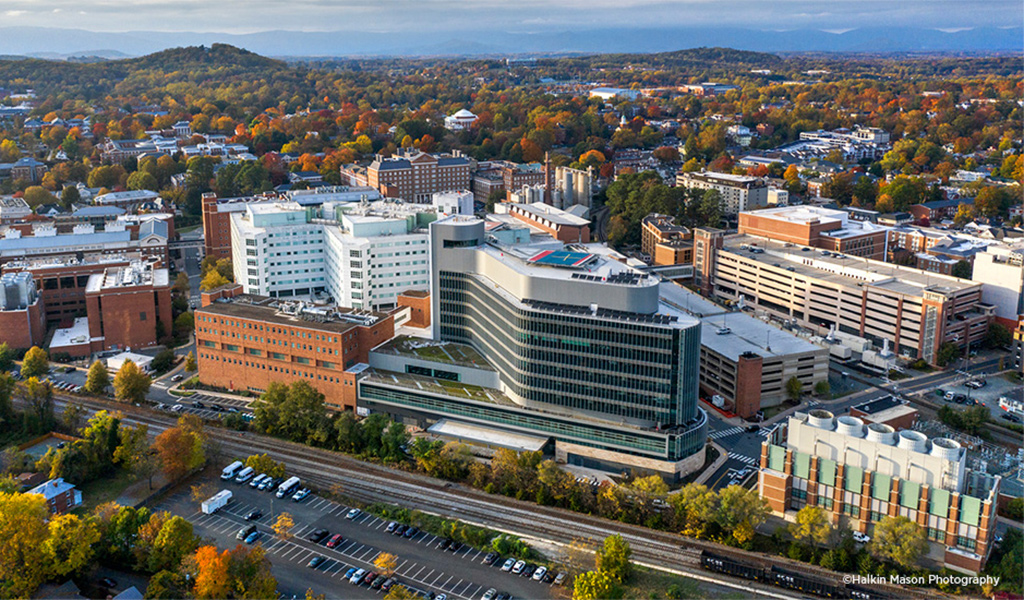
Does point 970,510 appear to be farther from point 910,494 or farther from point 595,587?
point 595,587

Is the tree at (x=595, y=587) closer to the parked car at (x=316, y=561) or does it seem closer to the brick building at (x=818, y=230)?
the parked car at (x=316, y=561)

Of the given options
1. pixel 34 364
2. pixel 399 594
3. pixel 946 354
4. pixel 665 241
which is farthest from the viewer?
pixel 665 241

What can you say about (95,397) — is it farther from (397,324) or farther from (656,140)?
(656,140)

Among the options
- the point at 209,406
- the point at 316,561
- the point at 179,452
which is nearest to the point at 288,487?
the point at 179,452

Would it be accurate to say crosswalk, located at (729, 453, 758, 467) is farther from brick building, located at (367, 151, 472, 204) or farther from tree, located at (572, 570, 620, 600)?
brick building, located at (367, 151, 472, 204)

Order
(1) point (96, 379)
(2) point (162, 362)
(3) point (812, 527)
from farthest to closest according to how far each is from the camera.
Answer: (2) point (162, 362) → (1) point (96, 379) → (3) point (812, 527)

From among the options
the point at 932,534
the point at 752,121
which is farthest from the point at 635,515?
the point at 752,121

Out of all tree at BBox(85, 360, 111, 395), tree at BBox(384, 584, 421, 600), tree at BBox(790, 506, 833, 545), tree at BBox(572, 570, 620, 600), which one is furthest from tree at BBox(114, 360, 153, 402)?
tree at BBox(790, 506, 833, 545)
